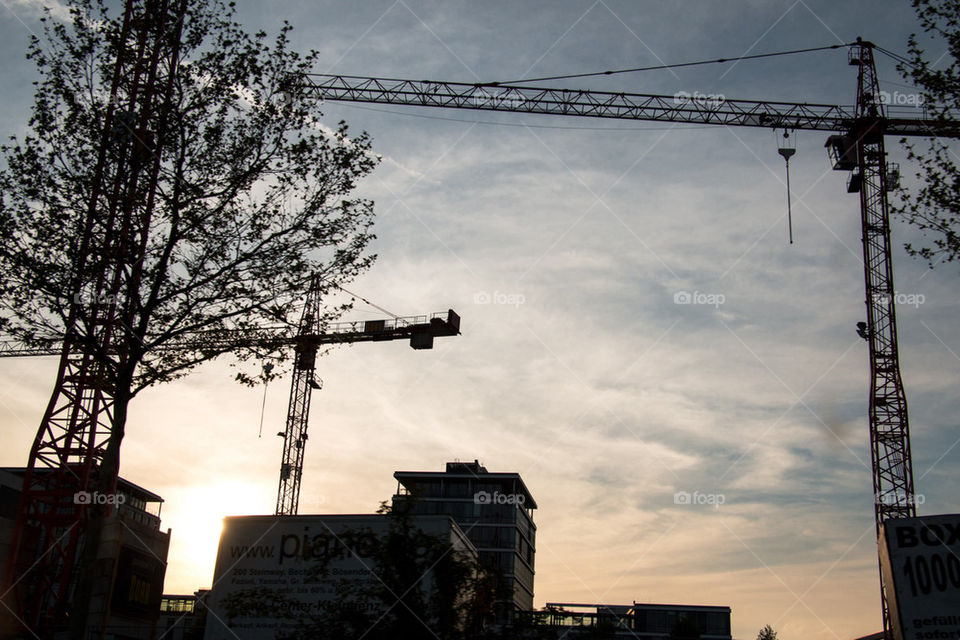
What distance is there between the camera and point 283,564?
24.7m

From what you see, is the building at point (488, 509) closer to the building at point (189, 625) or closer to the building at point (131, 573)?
the building at point (189, 625)

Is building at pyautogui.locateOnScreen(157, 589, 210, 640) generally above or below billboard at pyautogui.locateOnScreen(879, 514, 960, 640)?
below

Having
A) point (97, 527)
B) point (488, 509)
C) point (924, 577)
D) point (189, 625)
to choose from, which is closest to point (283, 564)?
point (189, 625)

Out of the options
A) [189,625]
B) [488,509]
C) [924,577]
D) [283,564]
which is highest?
[488,509]

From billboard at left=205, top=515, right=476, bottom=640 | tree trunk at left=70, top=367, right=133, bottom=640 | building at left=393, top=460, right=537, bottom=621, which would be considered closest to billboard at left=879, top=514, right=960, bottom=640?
tree trunk at left=70, top=367, right=133, bottom=640

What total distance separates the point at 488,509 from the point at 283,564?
9119cm

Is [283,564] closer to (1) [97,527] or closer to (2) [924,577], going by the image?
(1) [97,527]

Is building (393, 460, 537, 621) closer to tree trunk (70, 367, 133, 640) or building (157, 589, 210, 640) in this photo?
building (157, 589, 210, 640)

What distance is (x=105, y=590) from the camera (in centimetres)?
1445

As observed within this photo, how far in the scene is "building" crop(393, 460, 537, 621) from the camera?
110938 millimetres

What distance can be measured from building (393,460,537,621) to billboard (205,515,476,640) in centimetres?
8334

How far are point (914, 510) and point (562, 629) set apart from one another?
57.6 m

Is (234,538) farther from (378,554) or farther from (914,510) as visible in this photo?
(914,510)

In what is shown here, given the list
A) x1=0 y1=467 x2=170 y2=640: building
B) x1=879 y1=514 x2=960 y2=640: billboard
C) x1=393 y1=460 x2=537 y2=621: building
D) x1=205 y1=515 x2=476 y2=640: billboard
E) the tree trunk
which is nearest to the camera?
x1=879 y1=514 x2=960 y2=640: billboard
